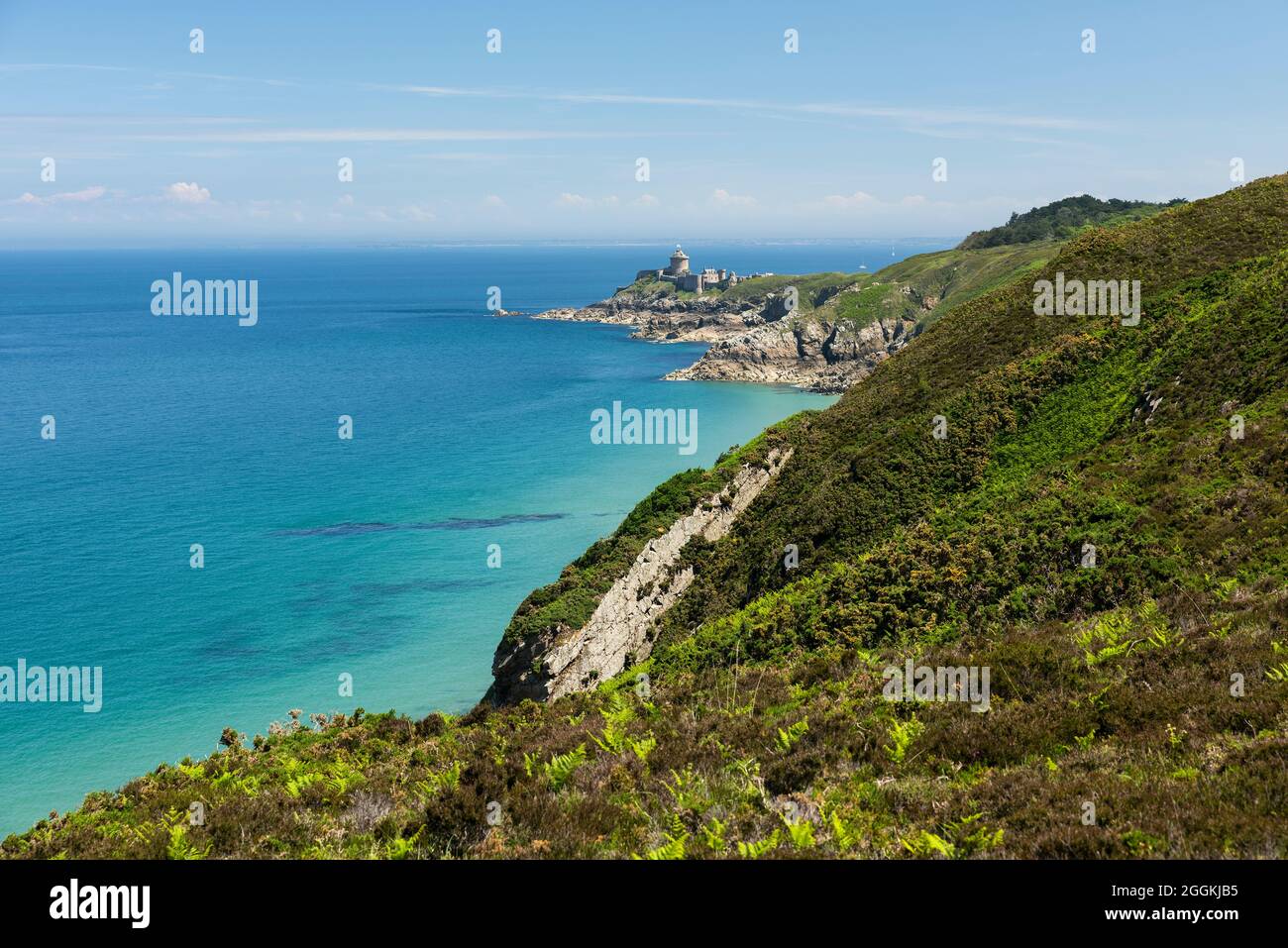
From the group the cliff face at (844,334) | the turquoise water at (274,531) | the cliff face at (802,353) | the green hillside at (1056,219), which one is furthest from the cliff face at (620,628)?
the green hillside at (1056,219)

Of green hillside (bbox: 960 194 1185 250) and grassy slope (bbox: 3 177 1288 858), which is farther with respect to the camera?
green hillside (bbox: 960 194 1185 250)

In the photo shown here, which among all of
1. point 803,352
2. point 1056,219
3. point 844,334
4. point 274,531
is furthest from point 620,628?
point 1056,219

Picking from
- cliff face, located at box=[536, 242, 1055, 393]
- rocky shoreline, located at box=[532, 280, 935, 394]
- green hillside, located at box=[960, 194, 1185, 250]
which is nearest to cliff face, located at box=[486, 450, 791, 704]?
cliff face, located at box=[536, 242, 1055, 393]

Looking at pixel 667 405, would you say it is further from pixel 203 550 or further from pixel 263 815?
pixel 263 815

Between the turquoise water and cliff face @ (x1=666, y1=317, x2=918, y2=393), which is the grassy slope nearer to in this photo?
the turquoise water

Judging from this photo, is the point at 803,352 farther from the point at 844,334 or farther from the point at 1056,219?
the point at 1056,219

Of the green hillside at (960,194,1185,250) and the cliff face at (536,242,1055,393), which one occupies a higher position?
the green hillside at (960,194,1185,250)
